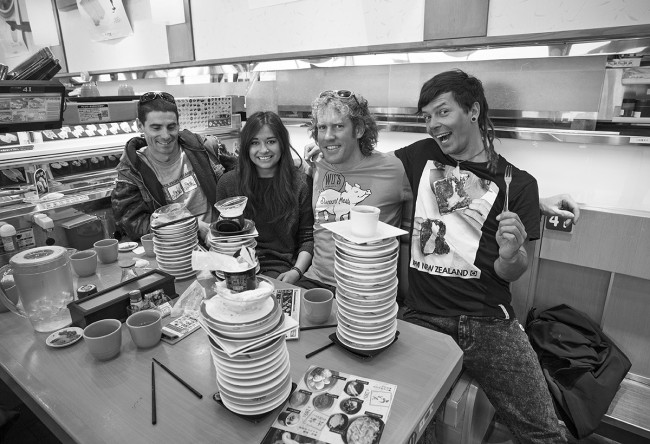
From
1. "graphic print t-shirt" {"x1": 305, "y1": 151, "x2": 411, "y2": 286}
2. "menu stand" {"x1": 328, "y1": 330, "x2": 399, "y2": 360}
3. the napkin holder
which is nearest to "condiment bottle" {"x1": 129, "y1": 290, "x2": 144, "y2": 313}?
the napkin holder

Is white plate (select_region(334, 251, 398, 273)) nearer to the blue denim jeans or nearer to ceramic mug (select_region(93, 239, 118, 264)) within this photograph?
the blue denim jeans

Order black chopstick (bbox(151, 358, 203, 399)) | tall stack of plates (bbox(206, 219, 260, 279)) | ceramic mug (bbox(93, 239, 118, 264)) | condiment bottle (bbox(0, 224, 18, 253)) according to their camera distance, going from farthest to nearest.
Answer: ceramic mug (bbox(93, 239, 118, 264)) < condiment bottle (bbox(0, 224, 18, 253)) < tall stack of plates (bbox(206, 219, 260, 279)) < black chopstick (bbox(151, 358, 203, 399))

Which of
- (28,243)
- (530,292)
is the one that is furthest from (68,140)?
(530,292)

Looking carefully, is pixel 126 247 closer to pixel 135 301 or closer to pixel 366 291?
pixel 135 301

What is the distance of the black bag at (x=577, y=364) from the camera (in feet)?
5.65

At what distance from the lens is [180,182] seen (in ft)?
7.93

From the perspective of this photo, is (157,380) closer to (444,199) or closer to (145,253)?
(145,253)

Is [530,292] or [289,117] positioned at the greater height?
[289,117]

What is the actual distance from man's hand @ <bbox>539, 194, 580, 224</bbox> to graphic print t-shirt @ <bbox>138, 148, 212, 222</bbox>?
184 cm

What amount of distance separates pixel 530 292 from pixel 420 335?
47.2 inches

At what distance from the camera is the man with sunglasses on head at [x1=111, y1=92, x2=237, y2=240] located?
2.21 m

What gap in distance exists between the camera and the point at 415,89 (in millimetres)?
2551

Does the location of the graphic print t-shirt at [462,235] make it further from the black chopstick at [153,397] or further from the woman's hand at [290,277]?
the black chopstick at [153,397]

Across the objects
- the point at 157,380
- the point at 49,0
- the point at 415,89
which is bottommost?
the point at 157,380
